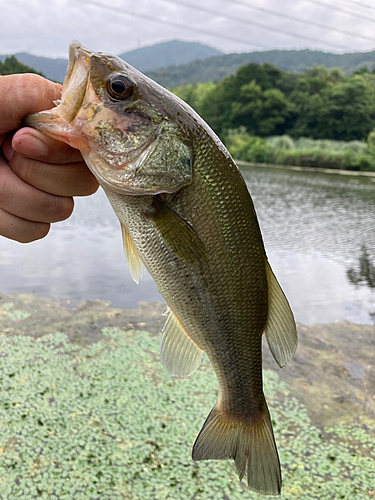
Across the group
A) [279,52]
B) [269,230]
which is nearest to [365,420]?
[269,230]

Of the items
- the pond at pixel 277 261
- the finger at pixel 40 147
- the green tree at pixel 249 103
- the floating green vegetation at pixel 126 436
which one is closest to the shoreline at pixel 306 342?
the floating green vegetation at pixel 126 436

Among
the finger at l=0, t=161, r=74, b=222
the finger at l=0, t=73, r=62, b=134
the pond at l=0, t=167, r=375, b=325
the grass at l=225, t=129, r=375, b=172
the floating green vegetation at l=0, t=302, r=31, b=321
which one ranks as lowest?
the grass at l=225, t=129, r=375, b=172

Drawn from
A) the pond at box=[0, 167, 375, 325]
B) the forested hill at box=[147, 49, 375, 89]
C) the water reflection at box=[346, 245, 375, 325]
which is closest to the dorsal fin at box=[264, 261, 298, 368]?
the pond at box=[0, 167, 375, 325]

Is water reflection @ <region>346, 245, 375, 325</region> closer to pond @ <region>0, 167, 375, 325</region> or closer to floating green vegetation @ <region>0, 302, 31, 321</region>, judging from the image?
pond @ <region>0, 167, 375, 325</region>

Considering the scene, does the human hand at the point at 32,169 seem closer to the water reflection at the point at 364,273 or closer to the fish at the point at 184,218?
the fish at the point at 184,218

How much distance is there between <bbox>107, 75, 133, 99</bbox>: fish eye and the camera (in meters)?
1.19

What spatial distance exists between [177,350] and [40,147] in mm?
812

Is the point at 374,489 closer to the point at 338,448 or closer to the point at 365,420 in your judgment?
the point at 338,448

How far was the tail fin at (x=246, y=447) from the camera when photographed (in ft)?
4.63

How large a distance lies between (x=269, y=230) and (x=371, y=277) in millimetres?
3915

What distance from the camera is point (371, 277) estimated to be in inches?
394

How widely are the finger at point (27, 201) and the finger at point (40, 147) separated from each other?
0.15 metres

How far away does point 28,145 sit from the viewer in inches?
48.8

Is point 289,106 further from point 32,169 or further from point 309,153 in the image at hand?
point 32,169
